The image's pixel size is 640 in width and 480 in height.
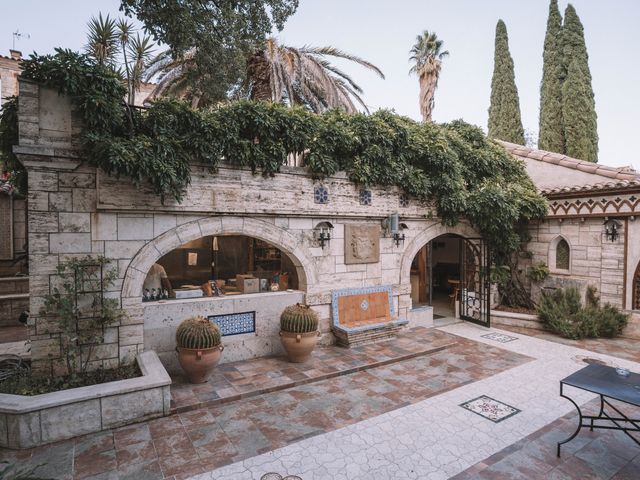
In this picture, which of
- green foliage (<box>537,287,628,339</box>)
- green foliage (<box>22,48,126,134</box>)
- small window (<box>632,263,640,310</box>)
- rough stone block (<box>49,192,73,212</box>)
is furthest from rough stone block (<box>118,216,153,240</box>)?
small window (<box>632,263,640,310</box>)

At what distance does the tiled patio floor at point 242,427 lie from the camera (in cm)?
386

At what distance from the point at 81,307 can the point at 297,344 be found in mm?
3540

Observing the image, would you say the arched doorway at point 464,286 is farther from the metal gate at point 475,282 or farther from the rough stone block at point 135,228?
the rough stone block at point 135,228

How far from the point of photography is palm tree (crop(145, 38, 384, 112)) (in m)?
10.2

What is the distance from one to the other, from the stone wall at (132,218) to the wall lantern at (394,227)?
77 cm

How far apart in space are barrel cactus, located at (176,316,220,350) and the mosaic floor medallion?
3.96 m

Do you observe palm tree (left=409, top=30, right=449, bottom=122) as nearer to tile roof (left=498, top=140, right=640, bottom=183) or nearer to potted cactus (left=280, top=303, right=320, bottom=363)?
tile roof (left=498, top=140, right=640, bottom=183)

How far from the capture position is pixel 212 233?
6.52m

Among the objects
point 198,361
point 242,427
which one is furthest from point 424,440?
point 198,361

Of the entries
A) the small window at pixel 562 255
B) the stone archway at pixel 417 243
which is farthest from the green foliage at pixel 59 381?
the small window at pixel 562 255

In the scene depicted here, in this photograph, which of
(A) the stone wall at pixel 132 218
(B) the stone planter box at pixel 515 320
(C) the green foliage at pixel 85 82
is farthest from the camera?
(B) the stone planter box at pixel 515 320

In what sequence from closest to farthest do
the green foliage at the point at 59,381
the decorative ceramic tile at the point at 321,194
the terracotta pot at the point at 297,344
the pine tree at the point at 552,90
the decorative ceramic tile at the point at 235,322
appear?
the green foliage at the point at 59,381, the terracotta pot at the point at 297,344, the decorative ceramic tile at the point at 235,322, the decorative ceramic tile at the point at 321,194, the pine tree at the point at 552,90

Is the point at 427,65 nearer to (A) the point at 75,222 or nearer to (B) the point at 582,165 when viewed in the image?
(B) the point at 582,165

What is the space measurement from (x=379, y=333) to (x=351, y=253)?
1.89 m
